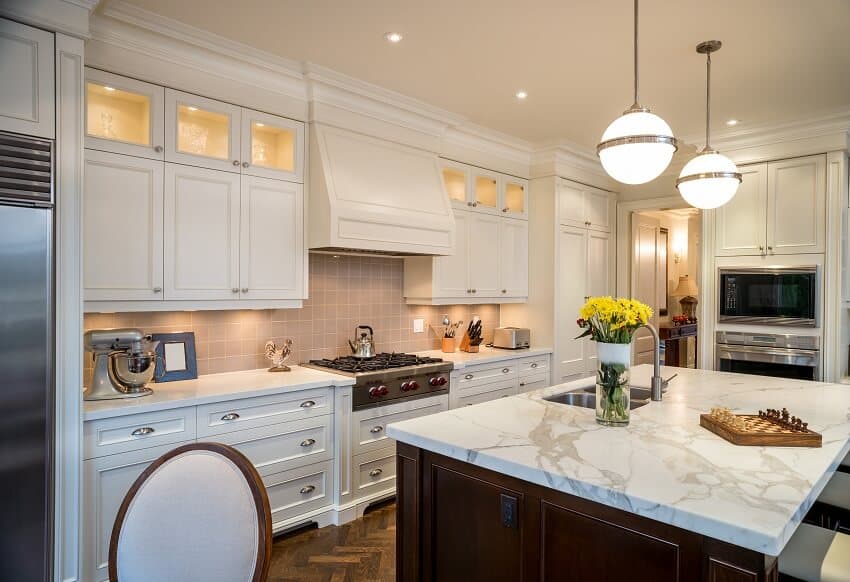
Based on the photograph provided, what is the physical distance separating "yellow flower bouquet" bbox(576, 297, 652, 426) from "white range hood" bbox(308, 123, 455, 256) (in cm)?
165

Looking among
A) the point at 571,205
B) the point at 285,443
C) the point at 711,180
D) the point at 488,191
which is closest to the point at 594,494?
the point at 711,180

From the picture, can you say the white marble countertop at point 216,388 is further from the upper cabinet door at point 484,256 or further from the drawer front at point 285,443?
the upper cabinet door at point 484,256

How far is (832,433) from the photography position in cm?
199

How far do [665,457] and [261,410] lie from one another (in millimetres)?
1976

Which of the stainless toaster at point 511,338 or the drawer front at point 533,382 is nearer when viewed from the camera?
the drawer front at point 533,382

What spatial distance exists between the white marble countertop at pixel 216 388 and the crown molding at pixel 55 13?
1.57 meters

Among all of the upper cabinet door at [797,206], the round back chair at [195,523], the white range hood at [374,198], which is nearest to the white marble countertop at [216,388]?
the white range hood at [374,198]

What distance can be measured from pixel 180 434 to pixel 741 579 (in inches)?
89.9

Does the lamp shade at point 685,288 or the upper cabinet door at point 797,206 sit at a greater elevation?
the upper cabinet door at point 797,206

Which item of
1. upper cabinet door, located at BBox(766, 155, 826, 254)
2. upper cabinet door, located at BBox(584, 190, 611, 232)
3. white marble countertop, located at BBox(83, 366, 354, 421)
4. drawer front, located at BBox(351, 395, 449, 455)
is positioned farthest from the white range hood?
upper cabinet door, located at BBox(766, 155, 826, 254)

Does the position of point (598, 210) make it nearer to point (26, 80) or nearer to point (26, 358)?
point (26, 80)

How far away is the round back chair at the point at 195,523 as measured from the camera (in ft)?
3.95

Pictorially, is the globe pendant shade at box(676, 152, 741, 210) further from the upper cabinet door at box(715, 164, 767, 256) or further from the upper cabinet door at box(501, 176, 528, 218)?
the upper cabinet door at box(501, 176, 528, 218)

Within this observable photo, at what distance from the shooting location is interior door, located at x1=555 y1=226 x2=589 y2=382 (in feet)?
15.6
